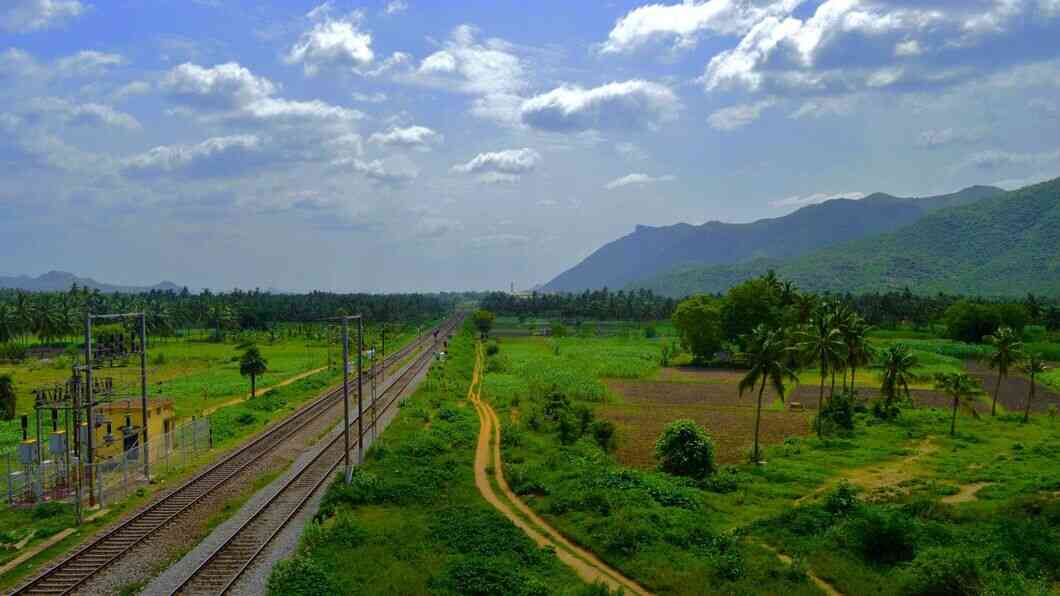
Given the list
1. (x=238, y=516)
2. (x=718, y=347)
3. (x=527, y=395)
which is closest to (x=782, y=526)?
(x=238, y=516)

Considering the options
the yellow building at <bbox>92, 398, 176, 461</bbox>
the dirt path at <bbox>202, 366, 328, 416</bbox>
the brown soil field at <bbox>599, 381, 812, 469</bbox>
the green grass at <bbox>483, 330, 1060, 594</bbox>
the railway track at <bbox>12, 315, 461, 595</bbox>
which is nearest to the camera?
the railway track at <bbox>12, 315, 461, 595</bbox>

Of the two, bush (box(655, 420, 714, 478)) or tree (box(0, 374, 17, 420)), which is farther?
tree (box(0, 374, 17, 420))

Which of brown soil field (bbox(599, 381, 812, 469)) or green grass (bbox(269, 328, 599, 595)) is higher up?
green grass (bbox(269, 328, 599, 595))

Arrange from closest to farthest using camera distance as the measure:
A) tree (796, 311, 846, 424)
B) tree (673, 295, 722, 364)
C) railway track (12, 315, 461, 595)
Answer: railway track (12, 315, 461, 595), tree (796, 311, 846, 424), tree (673, 295, 722, 364)

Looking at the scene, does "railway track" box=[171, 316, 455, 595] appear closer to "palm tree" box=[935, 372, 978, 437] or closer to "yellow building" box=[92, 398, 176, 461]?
"yellow building" box=[92, 398, 176, 461]

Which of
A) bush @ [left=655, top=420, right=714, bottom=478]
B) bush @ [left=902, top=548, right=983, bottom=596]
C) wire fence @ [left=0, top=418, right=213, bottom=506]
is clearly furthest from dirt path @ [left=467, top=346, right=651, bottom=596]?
wire fence @ [left=0, top=418, right=213, bottom=506]

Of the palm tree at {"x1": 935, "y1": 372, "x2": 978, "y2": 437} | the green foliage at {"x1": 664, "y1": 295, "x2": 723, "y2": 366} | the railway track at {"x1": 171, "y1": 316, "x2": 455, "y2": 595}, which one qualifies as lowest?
the railway track at {"x1": 171, "y1": 316, "x2": 455, "y2": 595}

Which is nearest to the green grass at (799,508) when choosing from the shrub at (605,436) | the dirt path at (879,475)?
the dirt path at (879,475)

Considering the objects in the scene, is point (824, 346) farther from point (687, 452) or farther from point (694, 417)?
point (687, 452)
